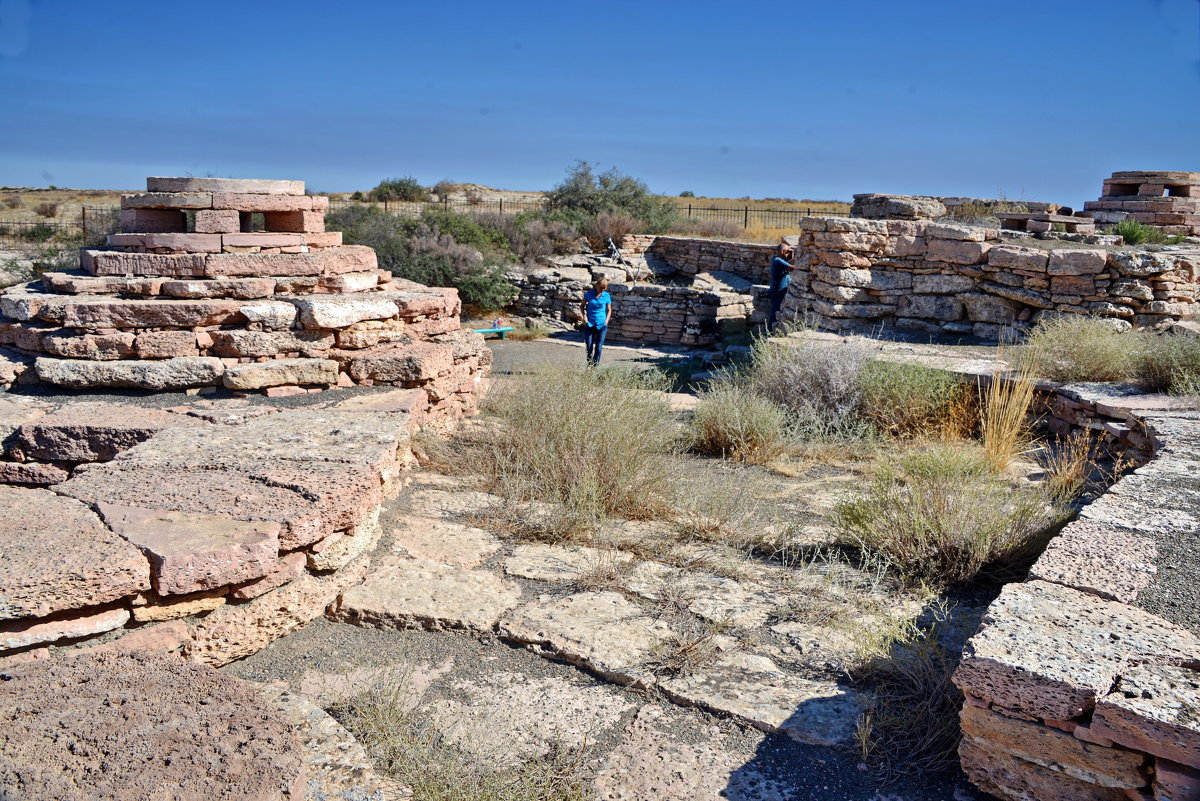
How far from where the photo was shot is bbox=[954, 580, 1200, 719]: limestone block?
7.55ft

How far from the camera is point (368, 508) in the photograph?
363 cm

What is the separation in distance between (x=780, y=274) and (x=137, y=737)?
1058 cm

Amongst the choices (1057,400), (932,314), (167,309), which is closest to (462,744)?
(167,309)

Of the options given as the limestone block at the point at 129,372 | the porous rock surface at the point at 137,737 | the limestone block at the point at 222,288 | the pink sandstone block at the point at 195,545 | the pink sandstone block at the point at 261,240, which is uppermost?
the pink sandstone block at the point at 261,240

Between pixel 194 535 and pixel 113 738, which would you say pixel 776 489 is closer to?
pixel 194 535

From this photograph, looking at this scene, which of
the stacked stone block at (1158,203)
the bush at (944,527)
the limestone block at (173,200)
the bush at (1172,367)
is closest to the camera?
the bush at (944,527)

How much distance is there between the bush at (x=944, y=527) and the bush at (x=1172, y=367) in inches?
106

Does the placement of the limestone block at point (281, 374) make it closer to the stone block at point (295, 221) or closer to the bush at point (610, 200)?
the stone block at point (295, 221)

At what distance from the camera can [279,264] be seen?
589 cm

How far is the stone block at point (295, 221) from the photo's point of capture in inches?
254

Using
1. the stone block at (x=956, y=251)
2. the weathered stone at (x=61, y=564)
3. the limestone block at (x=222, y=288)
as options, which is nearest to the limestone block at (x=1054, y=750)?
the weathered stone at (x=61, y=564)

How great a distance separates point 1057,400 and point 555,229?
15.3m

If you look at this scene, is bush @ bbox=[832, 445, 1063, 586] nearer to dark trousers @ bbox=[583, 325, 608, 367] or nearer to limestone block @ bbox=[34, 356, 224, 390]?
limestone block @ bbox=[34, 356, 224, 390]

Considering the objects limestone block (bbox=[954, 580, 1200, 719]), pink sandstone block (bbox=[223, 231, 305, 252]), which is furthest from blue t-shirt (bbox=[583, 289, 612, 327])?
limestone block (bbox=[954, 580, 1200, 719])
